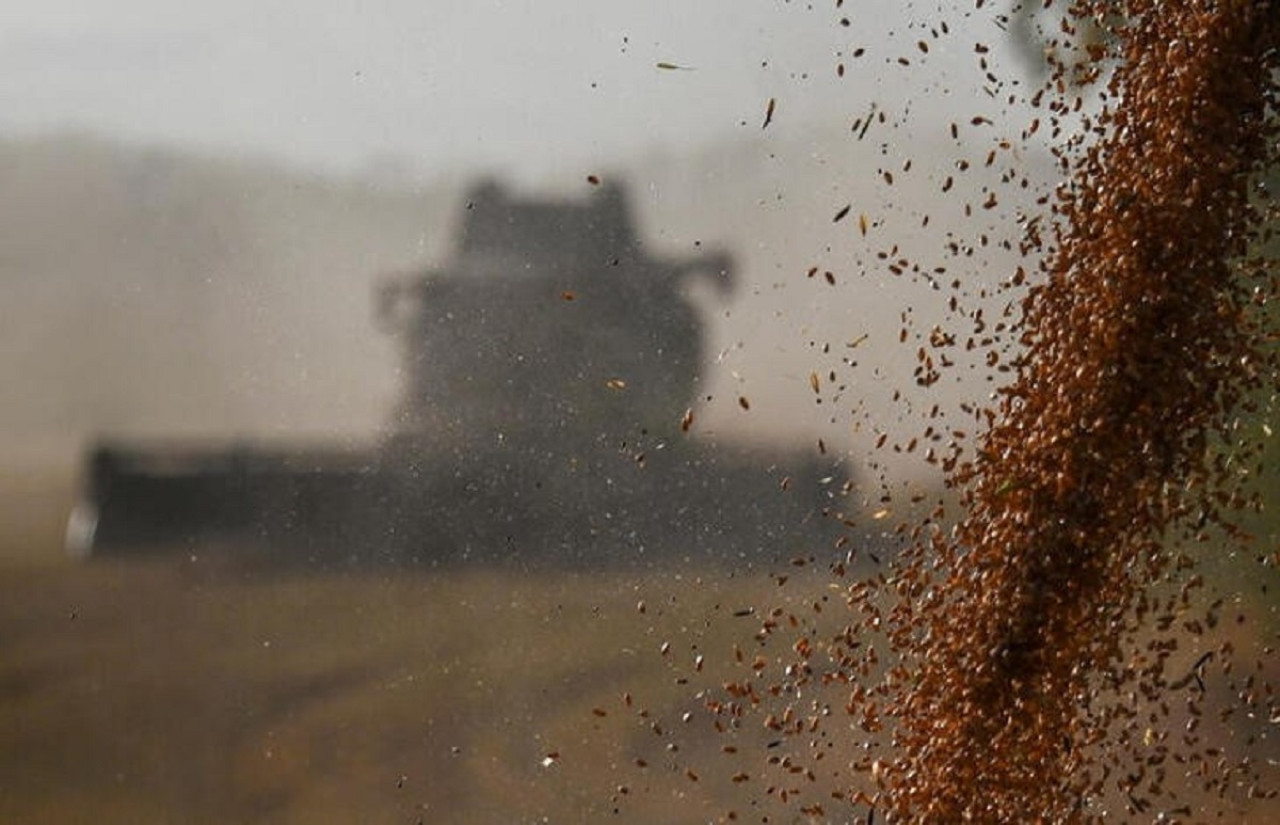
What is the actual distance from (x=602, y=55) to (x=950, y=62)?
0.36 meters

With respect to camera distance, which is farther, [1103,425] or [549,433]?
[549,433]

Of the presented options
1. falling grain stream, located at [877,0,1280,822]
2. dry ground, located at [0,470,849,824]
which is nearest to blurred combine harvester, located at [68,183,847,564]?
dry ground, located at [0,470,849,824]

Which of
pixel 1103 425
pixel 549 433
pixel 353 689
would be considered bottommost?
pixel 353 689

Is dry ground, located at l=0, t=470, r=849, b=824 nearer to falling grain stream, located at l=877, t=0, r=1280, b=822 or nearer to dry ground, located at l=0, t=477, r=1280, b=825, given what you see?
dry ground, located at l=0, t=477, r=1280, b=825

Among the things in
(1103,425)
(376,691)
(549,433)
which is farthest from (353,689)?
(1103,425)

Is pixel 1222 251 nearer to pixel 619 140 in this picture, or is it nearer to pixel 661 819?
pixel 619 140

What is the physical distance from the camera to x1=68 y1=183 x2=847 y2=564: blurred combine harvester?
6.22ft

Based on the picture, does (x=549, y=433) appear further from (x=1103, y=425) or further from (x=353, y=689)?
(x=1103, y=425)

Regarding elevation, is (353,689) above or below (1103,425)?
below

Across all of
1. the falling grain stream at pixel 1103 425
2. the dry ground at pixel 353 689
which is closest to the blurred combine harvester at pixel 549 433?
the dry ground at pixel 353 689

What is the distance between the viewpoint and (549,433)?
1.93 metres

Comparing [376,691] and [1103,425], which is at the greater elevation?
[1103,425]

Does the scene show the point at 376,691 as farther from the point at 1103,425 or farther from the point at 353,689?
the point at 1103,425

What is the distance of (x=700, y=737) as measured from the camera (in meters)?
1.90
